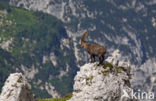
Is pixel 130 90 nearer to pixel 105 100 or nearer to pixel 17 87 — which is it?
pixel 105 100

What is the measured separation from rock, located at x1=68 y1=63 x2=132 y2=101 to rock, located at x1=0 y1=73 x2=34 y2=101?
20.6ft

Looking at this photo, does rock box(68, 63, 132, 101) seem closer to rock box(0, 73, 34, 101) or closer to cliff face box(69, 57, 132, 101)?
cliff face box(69, 57, 132, 101)

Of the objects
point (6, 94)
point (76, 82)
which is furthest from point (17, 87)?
point (76, 82)

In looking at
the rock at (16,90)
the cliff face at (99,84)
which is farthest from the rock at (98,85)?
the rock at (16,90)

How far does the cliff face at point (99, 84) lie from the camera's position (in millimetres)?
56656

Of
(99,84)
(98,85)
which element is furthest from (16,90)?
(99,84)

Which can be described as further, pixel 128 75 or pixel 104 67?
pixel 128 75

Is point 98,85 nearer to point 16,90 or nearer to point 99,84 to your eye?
point 99,84

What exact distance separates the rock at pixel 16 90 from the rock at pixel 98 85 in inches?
247

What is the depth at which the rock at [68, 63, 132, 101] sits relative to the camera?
186 ft

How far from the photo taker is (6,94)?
181 ft

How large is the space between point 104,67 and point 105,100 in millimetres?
5377

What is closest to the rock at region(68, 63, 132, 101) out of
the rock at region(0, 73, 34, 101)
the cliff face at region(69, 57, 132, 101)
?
the cliff face at region(69, 57, 132, 101)

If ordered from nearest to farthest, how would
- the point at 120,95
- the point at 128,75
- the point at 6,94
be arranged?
the point at 6,94 → the point at 120,95 → the point at 128,75
